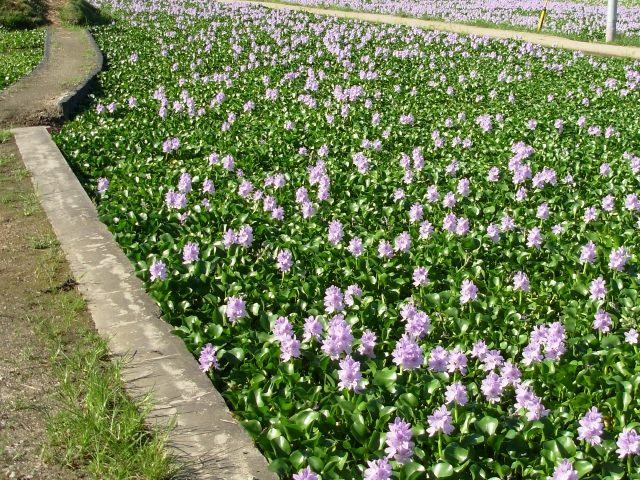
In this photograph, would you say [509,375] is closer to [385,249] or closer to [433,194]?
[385,249]

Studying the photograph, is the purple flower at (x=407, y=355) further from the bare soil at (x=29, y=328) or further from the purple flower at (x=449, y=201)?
the purple flower at (x=449, y=201)

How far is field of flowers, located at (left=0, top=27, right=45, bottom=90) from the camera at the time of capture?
11.2 metres

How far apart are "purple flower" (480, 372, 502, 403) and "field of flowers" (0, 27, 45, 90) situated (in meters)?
9.52

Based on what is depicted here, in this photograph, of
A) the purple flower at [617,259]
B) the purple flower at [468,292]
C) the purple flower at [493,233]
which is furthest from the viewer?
the purple flower at [493,233]

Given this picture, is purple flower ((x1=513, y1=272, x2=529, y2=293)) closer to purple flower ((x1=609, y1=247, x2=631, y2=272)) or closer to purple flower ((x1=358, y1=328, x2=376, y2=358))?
purple flower ((x1=609, y1=247, x2=631, y2=272))

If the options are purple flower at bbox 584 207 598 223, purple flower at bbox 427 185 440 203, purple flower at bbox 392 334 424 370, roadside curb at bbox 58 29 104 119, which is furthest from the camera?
roadside curb at bbox 58 29 104 119

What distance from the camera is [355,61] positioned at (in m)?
12.4

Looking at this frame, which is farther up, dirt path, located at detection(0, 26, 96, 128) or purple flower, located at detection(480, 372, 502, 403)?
purple flower, located at detection(480, 372, 502, 403)

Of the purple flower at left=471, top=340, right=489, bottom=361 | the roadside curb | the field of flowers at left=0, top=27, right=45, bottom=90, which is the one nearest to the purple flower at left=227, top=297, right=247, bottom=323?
the purple flower at left=471, top=340, right=489, bottom=361

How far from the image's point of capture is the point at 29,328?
346 cm

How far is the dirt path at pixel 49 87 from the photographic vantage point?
8.12 meters

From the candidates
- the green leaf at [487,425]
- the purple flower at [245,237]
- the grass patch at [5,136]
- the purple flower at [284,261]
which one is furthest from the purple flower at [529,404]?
the grass patch at [5,136]

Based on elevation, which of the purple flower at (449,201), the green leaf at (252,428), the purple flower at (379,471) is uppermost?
the purple flower at (379,471)

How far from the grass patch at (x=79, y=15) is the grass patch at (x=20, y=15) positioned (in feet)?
2.19
